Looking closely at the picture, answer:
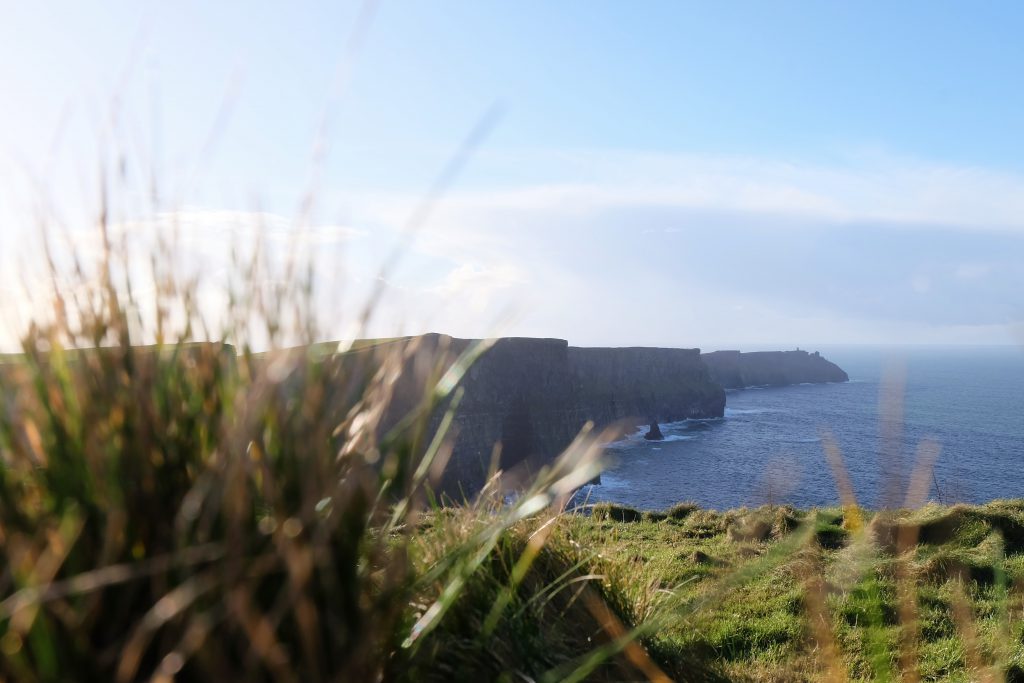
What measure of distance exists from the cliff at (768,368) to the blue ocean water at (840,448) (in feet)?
69.9

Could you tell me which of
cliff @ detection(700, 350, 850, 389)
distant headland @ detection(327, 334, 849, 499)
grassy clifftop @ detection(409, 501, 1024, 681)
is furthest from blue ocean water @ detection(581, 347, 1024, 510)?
cliff @ detection(700, 350, 850, 389)

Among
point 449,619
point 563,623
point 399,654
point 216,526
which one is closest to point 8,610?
point 216,526

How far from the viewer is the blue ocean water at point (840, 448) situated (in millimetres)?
10468

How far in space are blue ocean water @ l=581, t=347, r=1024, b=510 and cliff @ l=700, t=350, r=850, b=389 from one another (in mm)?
21303

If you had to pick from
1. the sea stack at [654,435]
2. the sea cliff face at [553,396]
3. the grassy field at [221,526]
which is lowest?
the sea stack at [654,435]

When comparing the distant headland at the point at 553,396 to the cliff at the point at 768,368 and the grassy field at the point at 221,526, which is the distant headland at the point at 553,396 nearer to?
the cliff at the point at 768,368

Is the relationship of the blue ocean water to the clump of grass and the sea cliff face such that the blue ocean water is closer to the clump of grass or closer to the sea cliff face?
the clump of grass

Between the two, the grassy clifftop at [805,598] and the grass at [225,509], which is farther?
the grassy clifftop at [805,598]

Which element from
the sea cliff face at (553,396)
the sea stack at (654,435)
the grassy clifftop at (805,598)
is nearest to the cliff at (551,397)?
the sea cliff face at (553,396)

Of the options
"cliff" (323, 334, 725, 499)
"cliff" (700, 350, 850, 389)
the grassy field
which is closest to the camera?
the grassy field

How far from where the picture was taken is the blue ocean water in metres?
10.5

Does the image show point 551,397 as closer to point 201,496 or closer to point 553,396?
point 553,396

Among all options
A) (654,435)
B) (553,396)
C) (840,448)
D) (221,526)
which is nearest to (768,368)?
(654,435)

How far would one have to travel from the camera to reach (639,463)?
2203 inches
